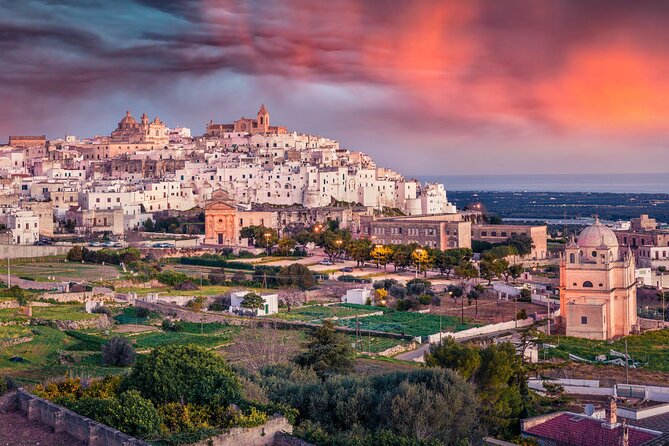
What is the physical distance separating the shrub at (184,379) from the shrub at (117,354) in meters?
9.19

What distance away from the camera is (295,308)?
40469 millimetres

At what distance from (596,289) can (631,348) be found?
13.8 ft

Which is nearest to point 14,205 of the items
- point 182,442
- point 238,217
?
point 238,217

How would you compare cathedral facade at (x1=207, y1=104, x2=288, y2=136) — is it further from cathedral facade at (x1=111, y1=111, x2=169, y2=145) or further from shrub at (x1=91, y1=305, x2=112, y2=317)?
shrub at (x1=91, y1=305, x2=112, y2=317)

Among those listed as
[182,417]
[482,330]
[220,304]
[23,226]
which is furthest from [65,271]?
[182,417]

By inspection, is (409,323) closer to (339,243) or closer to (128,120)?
(339,243)

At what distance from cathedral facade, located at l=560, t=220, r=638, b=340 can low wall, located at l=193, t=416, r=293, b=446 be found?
24.5m

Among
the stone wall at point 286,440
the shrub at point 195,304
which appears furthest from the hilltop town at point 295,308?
the shrub at point 195,304

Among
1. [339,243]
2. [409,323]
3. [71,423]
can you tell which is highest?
[339,243]

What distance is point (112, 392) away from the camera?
53.6ft

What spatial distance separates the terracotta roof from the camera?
17.8 meters

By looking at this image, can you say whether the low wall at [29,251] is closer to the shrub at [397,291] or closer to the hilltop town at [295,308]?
the hilltop town at [295,308]

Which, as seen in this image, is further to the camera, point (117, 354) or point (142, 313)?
point (142, 313)

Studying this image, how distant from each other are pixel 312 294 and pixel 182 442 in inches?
1241
